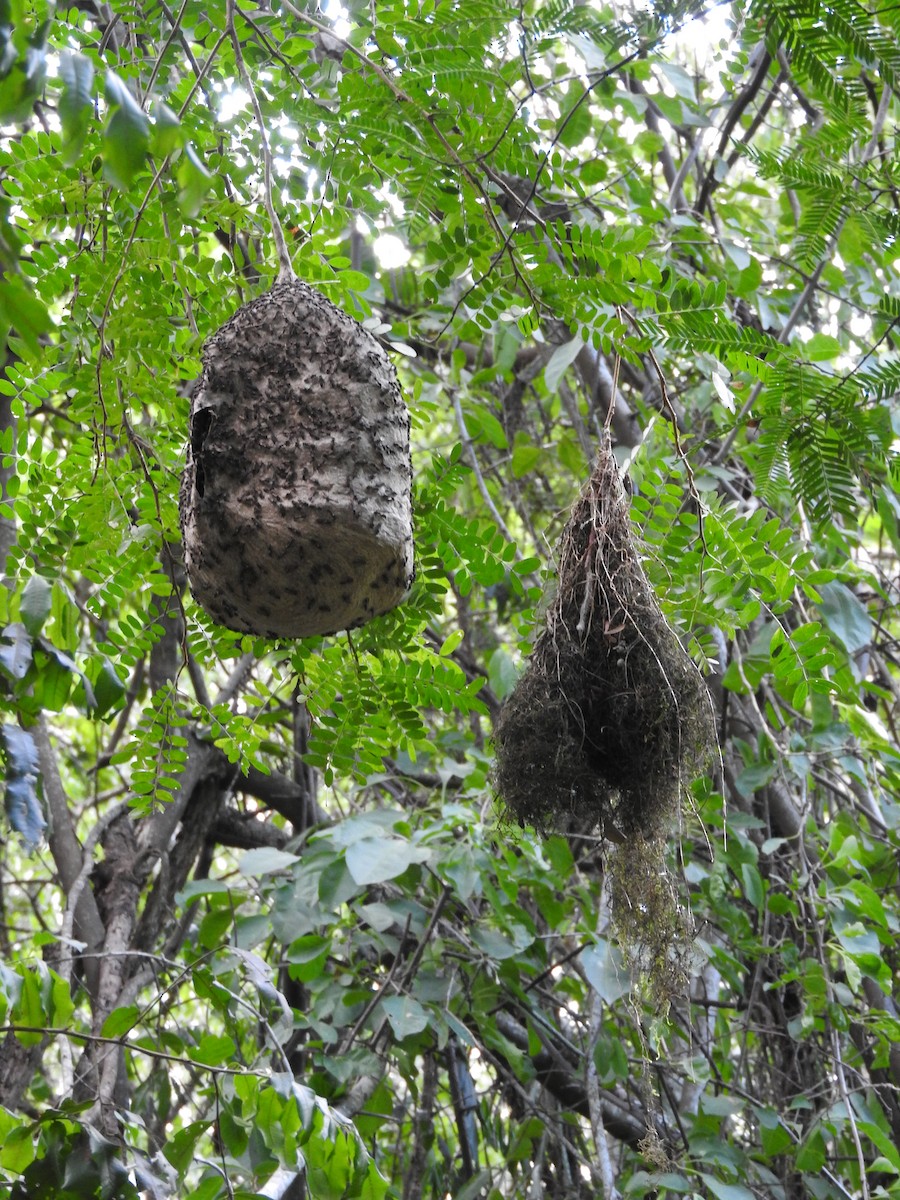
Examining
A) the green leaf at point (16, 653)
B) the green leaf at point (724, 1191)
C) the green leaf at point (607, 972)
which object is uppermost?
the green leaf at point (16, 653)

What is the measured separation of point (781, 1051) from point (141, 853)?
58.8 inches

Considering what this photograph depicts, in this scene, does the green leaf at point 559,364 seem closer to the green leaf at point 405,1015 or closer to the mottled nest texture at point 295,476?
the mottled nest texture at point 295,476

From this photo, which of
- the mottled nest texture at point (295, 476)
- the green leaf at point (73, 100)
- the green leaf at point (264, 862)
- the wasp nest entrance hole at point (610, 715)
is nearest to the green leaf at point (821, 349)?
the wasp nest entrance hole at point (610, 715)

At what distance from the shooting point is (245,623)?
1.22 metres

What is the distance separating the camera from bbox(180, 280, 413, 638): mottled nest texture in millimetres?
1109

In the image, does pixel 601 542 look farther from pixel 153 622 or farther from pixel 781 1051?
pixel 781 1051

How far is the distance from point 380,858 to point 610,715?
0.68 metres

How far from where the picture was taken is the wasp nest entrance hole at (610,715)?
1485mm

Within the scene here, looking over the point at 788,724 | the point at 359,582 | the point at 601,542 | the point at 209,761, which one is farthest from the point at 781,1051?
the point at 359,582

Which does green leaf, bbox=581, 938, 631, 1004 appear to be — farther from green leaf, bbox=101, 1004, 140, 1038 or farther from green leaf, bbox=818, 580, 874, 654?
green leaf, bbox=101, 1004, 140, 1038

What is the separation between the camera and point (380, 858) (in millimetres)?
2016

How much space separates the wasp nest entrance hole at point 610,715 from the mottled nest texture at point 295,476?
1.14 feet

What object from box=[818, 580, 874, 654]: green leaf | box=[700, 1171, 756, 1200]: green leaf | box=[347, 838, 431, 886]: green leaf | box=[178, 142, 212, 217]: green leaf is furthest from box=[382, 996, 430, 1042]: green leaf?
box=[178, 142, 212, 217]: green leaf

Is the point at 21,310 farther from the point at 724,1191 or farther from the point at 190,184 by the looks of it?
the point at 724,1191
